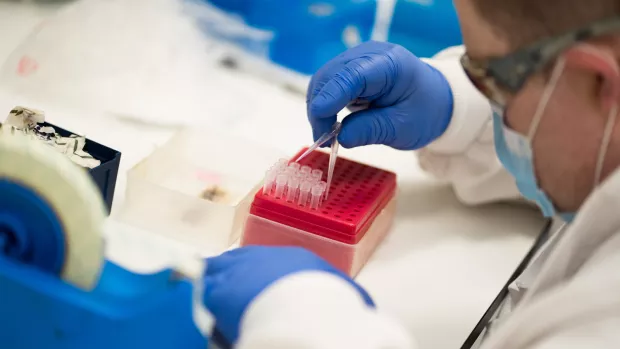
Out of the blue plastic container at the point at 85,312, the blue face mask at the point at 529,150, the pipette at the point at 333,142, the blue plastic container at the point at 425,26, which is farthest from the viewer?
the blue plastic container at the point at 425,26

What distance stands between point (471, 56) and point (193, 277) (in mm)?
286

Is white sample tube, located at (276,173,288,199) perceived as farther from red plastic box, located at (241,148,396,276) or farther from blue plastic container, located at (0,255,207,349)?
blue plastic container, located at (0,255,207,349)

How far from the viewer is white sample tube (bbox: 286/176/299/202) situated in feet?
2.36

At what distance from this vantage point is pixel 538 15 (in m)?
0.50

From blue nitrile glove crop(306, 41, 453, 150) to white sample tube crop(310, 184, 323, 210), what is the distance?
0.28 ft

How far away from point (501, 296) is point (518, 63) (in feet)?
0.96

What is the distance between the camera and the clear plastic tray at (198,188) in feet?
2.46

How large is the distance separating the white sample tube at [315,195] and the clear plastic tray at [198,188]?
0.08 m

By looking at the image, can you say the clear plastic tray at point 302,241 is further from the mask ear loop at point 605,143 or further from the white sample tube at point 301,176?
the mask ear loop at point 605,143

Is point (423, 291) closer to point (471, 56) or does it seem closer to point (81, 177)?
point (471, 56)

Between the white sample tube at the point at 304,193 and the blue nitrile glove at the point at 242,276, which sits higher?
the blue nitrile glove at the point at 242,276

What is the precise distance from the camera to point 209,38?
122 cm

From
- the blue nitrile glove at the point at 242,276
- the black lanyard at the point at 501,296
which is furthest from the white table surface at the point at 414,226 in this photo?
the blue nitrile glove at the point at 242,276

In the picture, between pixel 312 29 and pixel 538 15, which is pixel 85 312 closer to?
pixel 538 15
